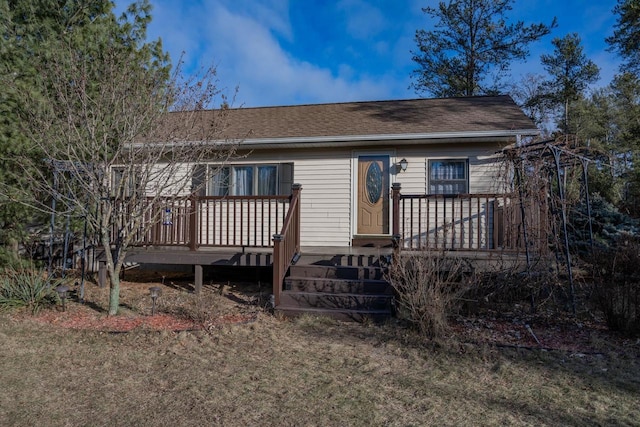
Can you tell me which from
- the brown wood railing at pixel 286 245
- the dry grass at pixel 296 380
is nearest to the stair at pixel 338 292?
the brown wood railing at pixel 286 245

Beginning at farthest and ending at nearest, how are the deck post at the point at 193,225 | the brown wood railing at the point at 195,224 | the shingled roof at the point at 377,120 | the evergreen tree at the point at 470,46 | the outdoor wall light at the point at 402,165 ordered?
the evergreen tree at the point at 470,46, the outdoor wall light at the point at 402,165, the shingled roof at the point at 377,120, the deck post at the point at 193,225, the brown wood railing at the point at 195,224

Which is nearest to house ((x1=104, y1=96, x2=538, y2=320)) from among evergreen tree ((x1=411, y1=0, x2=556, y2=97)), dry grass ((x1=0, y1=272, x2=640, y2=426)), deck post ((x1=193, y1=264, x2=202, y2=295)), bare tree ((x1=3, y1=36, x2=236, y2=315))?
deck post ((x1=193, y1=264, x2=202, y2=295))

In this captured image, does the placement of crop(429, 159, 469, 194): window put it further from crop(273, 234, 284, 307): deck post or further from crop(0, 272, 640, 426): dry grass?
crop(0, 272, 640, 426): dry grass

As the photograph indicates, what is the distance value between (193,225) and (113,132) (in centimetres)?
209

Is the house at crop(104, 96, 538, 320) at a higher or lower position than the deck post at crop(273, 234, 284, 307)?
higher

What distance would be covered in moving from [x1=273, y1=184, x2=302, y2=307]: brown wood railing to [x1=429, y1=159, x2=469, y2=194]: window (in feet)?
9.86

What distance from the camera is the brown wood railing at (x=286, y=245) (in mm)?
6441

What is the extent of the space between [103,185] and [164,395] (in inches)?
142

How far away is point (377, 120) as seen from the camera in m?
9.98

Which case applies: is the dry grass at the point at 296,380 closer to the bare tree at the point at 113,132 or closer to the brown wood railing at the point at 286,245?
the brown wood railing at the point at 286,245

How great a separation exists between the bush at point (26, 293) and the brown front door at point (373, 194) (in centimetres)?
567

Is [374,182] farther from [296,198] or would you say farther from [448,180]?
[296,198]

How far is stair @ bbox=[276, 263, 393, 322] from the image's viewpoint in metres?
6.18

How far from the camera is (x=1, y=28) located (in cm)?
761
